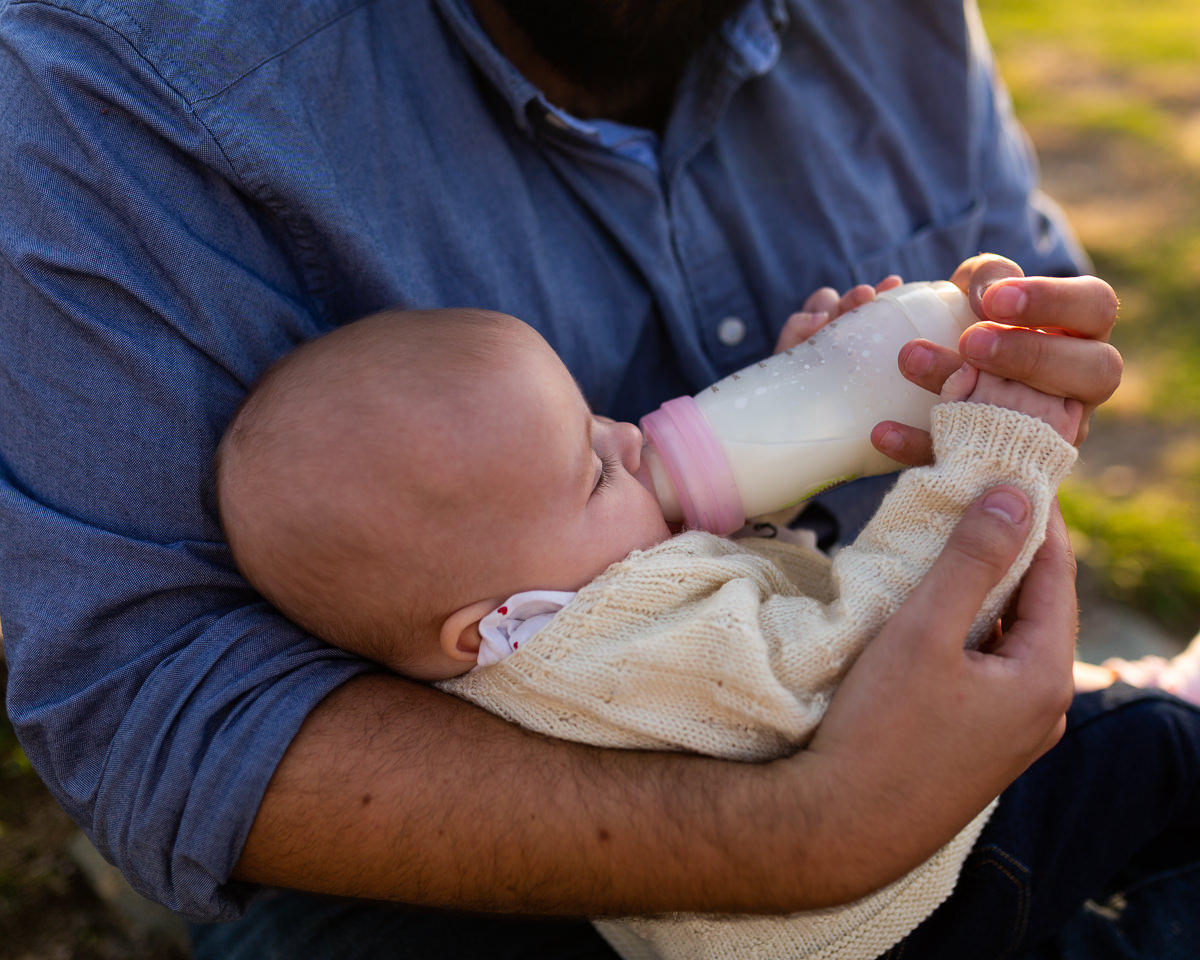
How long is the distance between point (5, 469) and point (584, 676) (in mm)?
803

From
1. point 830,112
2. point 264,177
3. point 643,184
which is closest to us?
point 264,177

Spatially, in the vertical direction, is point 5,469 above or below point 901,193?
above

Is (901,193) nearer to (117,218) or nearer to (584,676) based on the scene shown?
(584,676)

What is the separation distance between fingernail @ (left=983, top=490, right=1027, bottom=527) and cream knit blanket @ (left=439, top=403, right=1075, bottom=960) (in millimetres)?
36

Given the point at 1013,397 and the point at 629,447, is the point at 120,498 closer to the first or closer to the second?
the point at 629,447

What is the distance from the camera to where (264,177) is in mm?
1346

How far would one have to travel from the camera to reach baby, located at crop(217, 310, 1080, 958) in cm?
122

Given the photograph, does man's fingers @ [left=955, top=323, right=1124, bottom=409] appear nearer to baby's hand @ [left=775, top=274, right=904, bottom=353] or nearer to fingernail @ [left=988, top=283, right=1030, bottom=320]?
fingernail @ [left=988, top=283, right=1030, bottom=320]

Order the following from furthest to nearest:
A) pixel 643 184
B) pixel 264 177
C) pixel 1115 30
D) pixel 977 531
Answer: pixel 1115 30 → pixel 643 184 → pixel 264 177 → pixel 977 531

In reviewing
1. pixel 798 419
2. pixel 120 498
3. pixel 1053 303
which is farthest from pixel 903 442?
pixel 120 498

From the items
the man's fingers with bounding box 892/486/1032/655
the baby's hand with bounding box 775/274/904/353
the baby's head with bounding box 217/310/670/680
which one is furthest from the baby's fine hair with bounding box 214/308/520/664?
the man's fingers with bounding box 892/486/1032/655

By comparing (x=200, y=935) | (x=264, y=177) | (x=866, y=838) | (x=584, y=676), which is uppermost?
(x=264, y=177)

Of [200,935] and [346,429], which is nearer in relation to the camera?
[346,429]

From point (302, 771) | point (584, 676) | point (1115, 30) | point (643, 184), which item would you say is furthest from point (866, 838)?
point (1115, 30)
